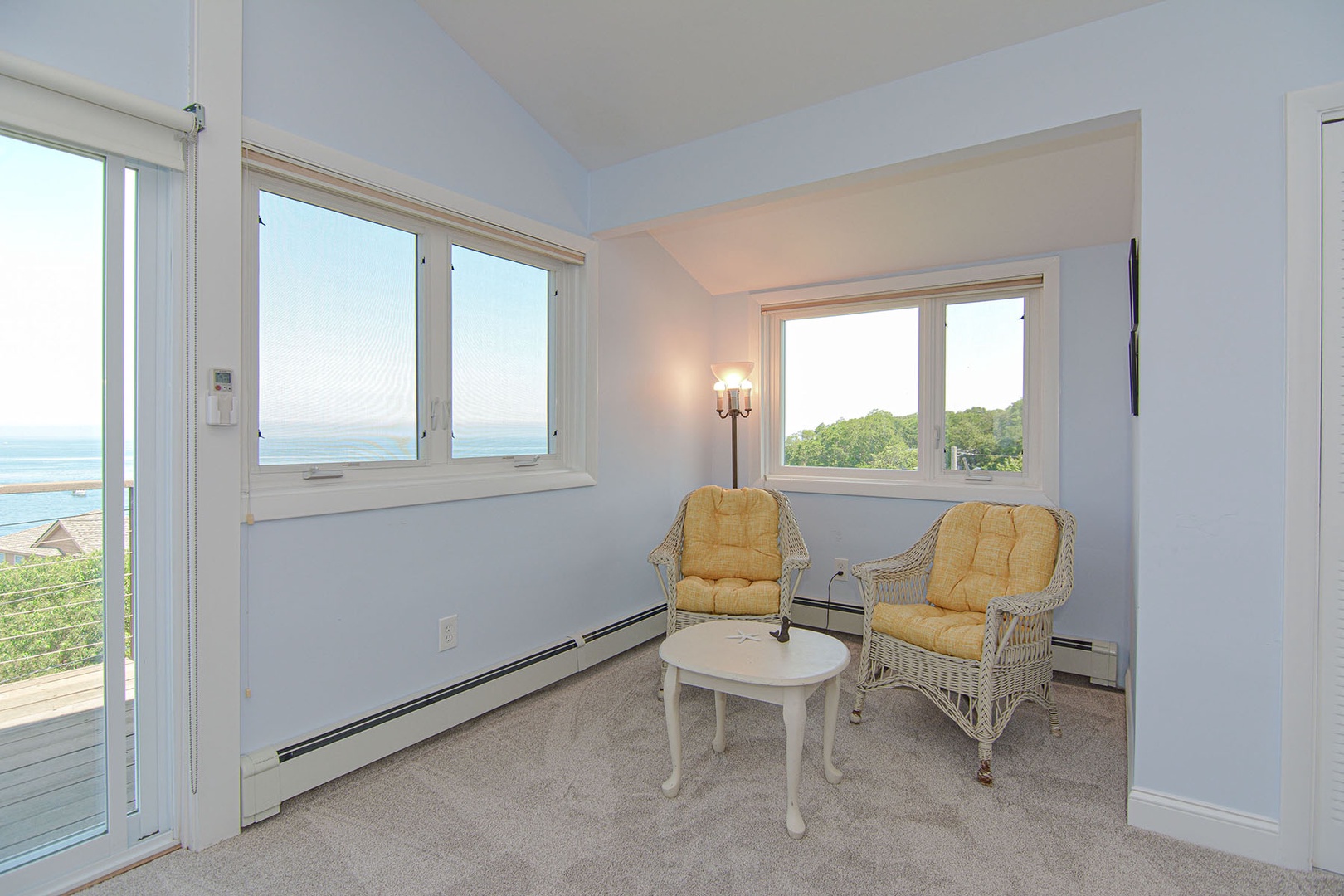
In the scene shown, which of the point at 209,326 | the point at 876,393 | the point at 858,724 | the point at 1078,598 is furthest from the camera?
the point at 876,393

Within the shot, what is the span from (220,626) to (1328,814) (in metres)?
3.15

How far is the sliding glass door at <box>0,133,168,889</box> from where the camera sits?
5.55 ft

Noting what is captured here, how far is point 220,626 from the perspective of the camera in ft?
6.46

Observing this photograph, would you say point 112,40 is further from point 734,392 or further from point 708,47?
point 734,392

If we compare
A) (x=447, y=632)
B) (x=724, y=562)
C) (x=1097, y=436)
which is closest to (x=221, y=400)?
(x=447, y=632)

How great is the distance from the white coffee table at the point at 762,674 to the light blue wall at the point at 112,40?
224 cm

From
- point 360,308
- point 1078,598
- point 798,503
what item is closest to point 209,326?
point 360,308

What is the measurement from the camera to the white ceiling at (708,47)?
223cm

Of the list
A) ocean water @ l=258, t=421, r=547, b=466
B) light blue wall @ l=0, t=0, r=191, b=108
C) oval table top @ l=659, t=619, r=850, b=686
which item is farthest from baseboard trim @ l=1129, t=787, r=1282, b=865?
light blue wall @ l=0, t=0, r=191, b=108

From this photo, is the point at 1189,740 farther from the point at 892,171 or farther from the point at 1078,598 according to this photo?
the point at 892,171

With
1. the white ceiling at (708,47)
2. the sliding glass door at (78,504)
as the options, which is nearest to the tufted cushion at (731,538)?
the white ceiling at (708,47)

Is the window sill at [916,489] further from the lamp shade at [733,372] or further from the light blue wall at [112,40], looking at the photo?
the light blue wall at [112,40]

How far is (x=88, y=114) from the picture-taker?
5.66 feet

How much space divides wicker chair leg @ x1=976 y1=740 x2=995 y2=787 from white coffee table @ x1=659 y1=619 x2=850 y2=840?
1.61 ft
